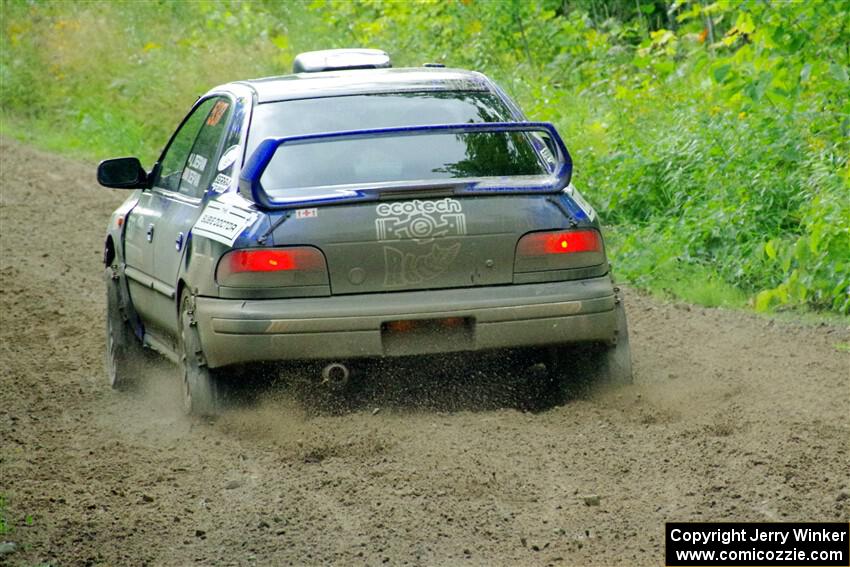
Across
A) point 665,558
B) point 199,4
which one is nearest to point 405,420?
point 665,558

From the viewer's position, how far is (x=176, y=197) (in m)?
7.48

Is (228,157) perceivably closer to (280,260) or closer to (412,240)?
(280,260)

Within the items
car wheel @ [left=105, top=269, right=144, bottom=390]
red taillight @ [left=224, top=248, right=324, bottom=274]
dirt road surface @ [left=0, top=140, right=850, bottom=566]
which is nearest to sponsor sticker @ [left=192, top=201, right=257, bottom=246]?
red taillight @ [left=224, top=248, right=324, bottom=274]

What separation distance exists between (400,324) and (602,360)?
101 centimetres

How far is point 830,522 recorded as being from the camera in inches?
182

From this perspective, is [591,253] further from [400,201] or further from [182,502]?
[182,502]

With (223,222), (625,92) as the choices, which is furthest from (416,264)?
(625,92)

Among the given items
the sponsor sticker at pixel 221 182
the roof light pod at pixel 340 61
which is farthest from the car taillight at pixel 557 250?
the roof light pod at pixel 340 61

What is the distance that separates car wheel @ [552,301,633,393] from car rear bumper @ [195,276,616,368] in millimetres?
262

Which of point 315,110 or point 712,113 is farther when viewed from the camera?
point 712,113

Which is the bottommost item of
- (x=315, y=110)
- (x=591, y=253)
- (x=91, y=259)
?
(x=91, y=259)

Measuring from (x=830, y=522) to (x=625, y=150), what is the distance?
316 inches

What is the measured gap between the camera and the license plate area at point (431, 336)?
6.32 metres

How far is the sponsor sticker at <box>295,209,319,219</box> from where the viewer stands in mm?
6270
